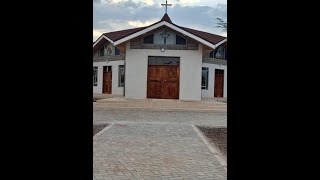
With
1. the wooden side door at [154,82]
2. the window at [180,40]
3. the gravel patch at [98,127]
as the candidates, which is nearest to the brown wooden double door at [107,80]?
the wooden side door at [154,82]

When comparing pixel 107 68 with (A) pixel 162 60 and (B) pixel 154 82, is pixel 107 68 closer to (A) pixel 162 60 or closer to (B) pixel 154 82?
(B) pixel 154 82

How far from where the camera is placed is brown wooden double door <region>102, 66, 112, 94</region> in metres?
25.8

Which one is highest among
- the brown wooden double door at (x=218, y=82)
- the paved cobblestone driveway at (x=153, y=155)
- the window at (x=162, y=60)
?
the window at (x=162, y=60)

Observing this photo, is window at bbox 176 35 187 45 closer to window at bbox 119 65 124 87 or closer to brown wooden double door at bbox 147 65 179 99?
brown wooden double door at bbox 147 65 179 99

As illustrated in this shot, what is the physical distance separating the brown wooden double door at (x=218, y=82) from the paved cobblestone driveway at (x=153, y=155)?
15286 millimetres

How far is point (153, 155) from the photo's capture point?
20.5ft

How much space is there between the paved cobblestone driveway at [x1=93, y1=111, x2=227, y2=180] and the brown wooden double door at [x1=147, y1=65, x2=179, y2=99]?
9.33m

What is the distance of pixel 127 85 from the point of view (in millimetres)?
19062

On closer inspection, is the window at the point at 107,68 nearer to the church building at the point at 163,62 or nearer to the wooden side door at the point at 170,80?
the church building at the point at 163,62

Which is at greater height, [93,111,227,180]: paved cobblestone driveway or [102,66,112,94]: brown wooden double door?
[102,66,112,94]: brown wooden double door

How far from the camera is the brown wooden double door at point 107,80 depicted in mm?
25828

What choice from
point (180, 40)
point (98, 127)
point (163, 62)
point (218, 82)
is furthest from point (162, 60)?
point (98, 127)

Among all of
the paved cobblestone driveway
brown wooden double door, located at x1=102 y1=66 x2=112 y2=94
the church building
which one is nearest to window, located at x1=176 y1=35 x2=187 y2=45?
the church building

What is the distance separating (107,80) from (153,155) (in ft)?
67.2
